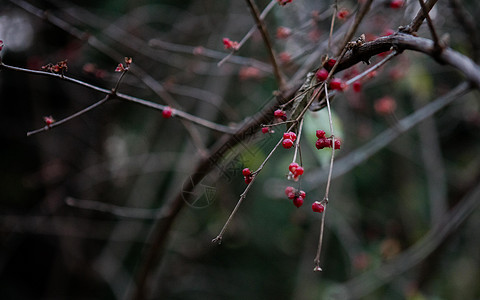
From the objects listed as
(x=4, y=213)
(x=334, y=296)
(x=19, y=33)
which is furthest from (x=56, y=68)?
(x=4, y=213)

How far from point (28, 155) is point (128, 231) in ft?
2.79

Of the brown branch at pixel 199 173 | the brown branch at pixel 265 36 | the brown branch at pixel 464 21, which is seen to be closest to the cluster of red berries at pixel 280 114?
the brown branch at pixel 199 173

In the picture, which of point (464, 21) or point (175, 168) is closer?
point (464, 21)

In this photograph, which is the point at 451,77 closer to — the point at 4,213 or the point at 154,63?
the point at 154,63

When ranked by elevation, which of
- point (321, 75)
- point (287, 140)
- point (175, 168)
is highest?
point (175, 168)

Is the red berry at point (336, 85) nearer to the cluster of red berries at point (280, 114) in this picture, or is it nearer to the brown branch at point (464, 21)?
the cluster of red berries at point (280, 114)

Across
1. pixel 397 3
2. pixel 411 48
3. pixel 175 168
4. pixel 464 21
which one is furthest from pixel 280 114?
pixel 175 168

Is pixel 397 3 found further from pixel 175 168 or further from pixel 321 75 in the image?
pixel 175 168

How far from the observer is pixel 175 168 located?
2293mm

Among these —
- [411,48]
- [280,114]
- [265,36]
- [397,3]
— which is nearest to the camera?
[411,48]

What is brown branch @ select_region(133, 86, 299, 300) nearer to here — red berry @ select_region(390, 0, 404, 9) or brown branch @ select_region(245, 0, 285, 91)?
brown branch @ select_region(245, 0, 285, 91)

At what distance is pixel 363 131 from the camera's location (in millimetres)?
2256

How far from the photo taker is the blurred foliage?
2.09 m

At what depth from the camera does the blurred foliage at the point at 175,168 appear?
209 cm
